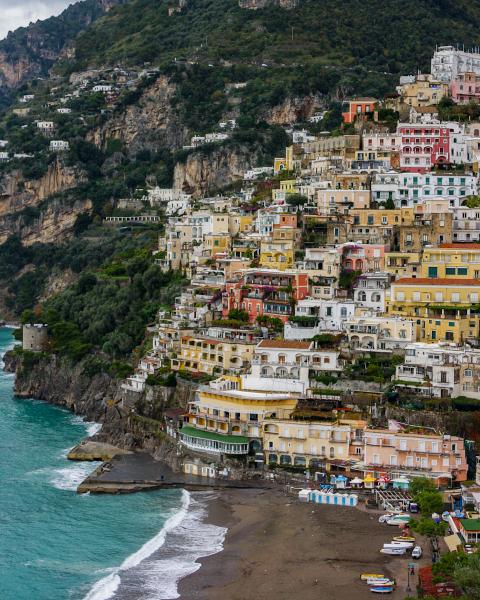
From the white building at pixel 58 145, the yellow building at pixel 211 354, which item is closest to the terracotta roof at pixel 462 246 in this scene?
the yellow building at pixel 211 354

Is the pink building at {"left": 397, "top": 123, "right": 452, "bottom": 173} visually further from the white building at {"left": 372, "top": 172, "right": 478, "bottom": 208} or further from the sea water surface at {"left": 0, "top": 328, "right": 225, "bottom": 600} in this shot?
the sea water surface at {"left": 0, "top": 328, "right": 225, "bottom": 600}

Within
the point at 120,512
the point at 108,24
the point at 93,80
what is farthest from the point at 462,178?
the point at 108,24

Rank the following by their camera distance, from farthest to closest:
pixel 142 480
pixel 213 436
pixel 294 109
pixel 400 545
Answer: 1. pixel 294 109
2. pixel 213 436
3. pixel 142 480
4. pixel 400 545

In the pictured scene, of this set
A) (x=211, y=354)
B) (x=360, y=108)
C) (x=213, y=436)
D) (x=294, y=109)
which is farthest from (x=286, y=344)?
(x=294, y=109)

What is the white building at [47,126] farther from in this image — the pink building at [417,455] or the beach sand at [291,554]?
the pink building at [417,455]

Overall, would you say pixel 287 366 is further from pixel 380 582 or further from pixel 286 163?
pixel 286 163

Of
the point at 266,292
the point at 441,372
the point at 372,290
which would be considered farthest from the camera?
the point at 266,292

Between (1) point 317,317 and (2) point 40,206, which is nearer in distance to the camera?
(1) point 317,317
